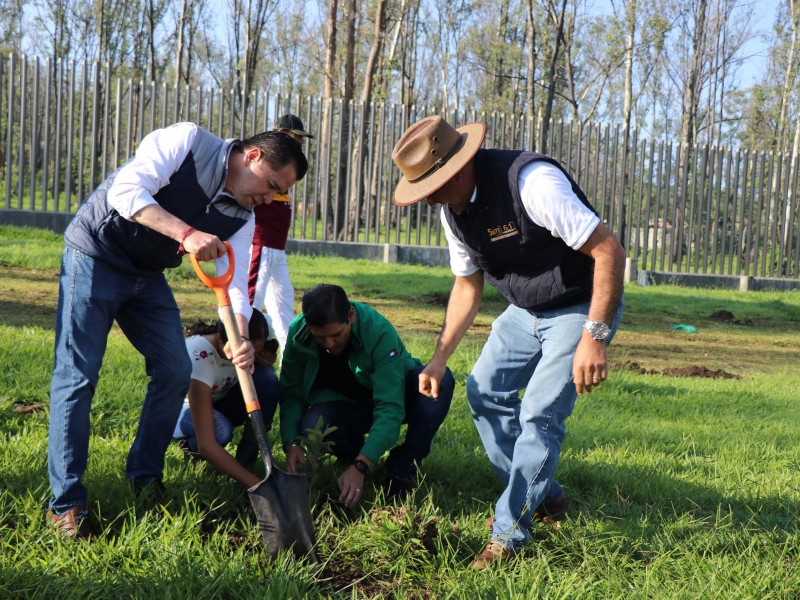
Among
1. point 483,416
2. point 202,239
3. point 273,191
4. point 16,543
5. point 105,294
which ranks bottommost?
point 16,543

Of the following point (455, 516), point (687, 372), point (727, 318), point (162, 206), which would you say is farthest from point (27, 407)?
point (727, 318)

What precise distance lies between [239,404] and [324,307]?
2.80 feet

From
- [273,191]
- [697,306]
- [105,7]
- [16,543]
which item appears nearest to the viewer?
[16,543]

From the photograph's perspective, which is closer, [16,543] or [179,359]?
[16,543]

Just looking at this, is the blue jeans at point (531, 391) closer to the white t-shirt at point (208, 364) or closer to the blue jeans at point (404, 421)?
the blue jeans at point (404, 421)

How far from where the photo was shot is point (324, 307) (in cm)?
369

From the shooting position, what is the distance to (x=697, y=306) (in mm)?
12758

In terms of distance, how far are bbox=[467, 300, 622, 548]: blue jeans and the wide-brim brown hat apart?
695 mm

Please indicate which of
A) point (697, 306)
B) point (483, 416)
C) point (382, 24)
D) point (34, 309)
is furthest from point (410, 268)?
point (483, 416)

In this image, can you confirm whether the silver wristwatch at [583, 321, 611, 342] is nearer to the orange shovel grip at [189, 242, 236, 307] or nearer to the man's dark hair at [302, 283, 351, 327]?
the man's dark hair at [302, 283, 351, 327]

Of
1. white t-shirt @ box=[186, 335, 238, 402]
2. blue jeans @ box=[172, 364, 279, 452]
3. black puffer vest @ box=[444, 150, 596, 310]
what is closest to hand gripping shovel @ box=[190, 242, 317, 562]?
white t-shirt @ box=[186, 335, 238, 402]

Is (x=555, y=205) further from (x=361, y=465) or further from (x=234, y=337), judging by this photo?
(x=361, y=465)

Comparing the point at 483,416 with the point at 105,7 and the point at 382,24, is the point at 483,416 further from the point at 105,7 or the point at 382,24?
the point at 105,7

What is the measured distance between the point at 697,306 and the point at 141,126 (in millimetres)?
8730
